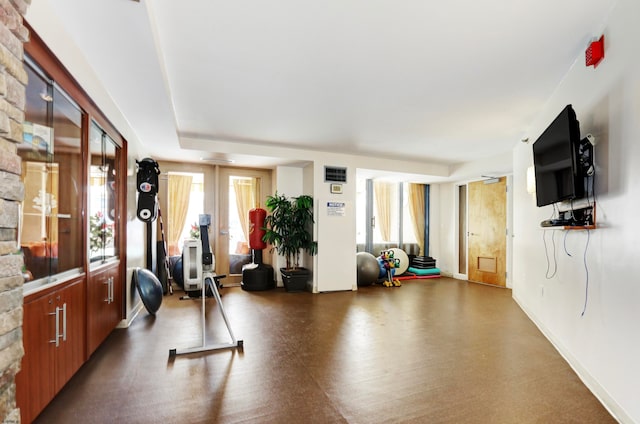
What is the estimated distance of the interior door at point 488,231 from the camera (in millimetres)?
6402

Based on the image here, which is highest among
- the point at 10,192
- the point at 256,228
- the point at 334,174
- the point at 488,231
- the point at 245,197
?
the point at 334,174

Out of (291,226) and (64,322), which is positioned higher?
(291,226)

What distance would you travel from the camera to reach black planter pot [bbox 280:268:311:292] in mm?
5789

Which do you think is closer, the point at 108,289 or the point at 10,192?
the point at 10,192

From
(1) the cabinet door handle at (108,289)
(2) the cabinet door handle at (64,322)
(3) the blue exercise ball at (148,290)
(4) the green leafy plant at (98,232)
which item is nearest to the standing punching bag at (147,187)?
(3) the blue exercise ball at (148,290)

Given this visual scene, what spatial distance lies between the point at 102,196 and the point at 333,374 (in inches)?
113

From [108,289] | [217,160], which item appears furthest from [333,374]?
[217,160]

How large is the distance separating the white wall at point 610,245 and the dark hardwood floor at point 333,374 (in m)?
0.26

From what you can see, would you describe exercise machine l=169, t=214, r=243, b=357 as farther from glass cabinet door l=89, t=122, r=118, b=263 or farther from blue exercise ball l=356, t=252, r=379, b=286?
blue exercise ball l=356, t=252, r=379, b=286

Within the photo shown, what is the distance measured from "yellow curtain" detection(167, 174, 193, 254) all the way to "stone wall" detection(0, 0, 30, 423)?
4.94m

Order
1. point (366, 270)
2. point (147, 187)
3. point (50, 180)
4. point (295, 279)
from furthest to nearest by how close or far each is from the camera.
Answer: point (366, 270), point (295, 279), point (147, 187), point (50, 180)

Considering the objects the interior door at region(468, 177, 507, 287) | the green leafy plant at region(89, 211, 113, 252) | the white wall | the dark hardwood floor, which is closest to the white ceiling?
the white wall

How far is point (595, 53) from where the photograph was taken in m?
2.25

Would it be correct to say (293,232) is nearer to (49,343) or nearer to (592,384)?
(49,343)
